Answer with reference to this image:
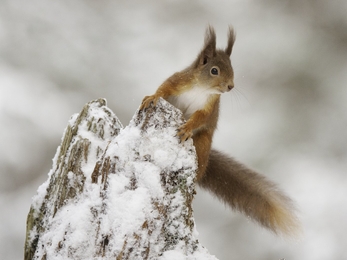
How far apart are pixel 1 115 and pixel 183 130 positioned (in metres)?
2.29

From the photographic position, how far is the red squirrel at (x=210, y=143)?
6.55 feet

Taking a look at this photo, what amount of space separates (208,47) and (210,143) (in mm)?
481

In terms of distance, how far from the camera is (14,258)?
295 cm

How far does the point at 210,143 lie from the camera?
206 centimetres

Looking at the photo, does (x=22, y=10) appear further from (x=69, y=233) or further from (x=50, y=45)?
(x=69, y=233)

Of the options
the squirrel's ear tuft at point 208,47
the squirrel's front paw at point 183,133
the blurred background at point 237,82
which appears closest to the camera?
the squirrel's front paw at point 183,133

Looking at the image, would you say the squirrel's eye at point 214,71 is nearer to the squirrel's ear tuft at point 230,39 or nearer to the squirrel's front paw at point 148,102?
→ the squirrel's ear tuft at point 230,39

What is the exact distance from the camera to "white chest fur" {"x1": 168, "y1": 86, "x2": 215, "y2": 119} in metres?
2.09

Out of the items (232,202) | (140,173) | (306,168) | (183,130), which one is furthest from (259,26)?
(140,173)

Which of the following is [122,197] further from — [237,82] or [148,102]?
[237,82]

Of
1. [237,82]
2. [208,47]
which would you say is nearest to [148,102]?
[208,47]

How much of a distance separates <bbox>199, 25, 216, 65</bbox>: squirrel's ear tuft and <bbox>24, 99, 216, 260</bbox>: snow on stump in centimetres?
72

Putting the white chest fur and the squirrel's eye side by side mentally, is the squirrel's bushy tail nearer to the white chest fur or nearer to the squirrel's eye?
the white chest fur

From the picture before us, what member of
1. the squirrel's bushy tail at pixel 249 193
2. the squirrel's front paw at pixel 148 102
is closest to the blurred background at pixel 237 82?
the squirrel's bushy tail at pixel 249 193
